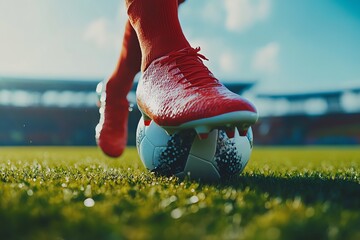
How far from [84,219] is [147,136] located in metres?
1.13

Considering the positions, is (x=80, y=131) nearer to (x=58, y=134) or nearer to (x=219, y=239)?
(x=58, y=134)

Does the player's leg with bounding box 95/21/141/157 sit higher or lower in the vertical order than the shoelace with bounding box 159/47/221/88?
lower

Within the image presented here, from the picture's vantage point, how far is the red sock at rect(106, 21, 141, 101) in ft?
7.37

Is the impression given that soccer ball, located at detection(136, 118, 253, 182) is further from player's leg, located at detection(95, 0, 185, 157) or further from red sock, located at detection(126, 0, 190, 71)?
player's leg, located at detection(95, 0, 185, 157)

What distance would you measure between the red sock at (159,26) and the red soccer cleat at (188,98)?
1.9 inches

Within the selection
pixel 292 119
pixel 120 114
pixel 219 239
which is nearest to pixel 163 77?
pixel 120 114

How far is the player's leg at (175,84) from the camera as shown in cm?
141

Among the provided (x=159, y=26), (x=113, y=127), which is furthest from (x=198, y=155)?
(x=113, y=127)

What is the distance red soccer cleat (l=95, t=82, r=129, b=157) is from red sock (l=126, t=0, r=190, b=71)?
2.29 ft

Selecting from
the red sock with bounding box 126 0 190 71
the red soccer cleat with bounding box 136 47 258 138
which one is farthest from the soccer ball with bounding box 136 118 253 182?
the red sock with bounding box 126 0 190 71

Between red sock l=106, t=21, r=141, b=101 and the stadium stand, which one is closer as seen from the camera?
red sock l=106, t=21, r=141, b=101

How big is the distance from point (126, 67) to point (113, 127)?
348 millimetres

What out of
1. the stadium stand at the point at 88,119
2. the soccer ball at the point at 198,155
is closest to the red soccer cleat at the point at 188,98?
the soccer ball at the point at 198,155

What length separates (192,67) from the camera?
1.68 m
